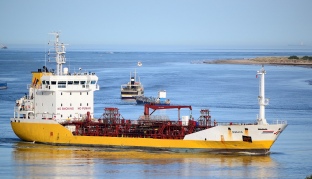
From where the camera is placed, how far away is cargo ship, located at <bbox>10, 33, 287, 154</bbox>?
46.8 metres

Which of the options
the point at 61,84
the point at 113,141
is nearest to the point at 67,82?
the point at 61,84

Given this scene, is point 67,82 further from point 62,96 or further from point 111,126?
point 111,126

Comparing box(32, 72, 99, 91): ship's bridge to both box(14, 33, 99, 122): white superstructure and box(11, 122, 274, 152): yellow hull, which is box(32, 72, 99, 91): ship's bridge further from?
box(11, 122, 274, 152): yellow hull

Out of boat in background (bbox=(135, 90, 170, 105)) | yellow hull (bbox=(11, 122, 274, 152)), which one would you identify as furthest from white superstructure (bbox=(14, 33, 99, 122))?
boat in background (bbox=(135, 90, 170, 105))

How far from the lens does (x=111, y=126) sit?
50406 mm

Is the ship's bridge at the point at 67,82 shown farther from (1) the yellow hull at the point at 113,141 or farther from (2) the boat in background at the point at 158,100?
(2) the boat in background at the point at 158,100

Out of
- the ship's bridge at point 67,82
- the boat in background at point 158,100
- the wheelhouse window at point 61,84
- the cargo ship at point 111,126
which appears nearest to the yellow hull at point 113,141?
the cargo ship at point 111,126

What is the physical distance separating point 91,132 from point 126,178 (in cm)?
1017

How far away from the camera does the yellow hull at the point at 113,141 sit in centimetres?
4697

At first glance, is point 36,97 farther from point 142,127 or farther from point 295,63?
point 295,63

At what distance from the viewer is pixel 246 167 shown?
44.2 metres

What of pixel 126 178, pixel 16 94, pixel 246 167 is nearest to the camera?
pixel 126 178

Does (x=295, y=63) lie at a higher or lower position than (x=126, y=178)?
higher

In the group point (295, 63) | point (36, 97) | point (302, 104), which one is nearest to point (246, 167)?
point (36, 97)
